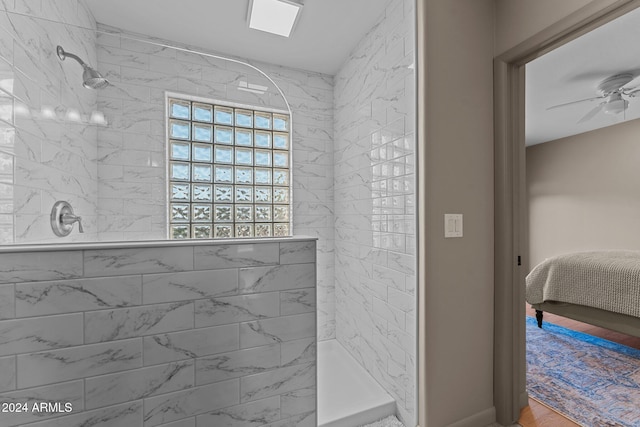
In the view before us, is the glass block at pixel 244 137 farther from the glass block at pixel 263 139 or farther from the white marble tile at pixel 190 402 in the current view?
the white marble tile at pixel 190 402

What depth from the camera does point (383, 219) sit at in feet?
6.29

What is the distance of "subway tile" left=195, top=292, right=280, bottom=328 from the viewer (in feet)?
3.64

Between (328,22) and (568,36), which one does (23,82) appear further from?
(568,36)

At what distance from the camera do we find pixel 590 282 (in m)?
2.54

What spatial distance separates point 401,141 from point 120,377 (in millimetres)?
1809

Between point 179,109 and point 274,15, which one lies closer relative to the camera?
point 179,109

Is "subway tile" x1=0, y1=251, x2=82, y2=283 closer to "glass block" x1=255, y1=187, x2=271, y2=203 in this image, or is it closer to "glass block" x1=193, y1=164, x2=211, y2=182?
"glass block" x1=193, y1=164, x2=211, y2=182

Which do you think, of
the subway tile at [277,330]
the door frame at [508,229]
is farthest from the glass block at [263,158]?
the door frame at [508,229]

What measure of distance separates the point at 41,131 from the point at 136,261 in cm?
58

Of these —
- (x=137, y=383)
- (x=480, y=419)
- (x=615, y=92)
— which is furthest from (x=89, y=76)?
(x=615, y=92)

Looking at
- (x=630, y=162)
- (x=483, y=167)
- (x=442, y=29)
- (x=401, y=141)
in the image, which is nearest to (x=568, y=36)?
(x=442, y=29)

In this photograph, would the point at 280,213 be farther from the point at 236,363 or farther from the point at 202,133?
the point at 236,363

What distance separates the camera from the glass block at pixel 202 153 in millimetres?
1129

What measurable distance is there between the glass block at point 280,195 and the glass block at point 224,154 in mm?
246
